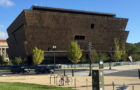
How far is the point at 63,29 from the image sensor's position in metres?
81.2

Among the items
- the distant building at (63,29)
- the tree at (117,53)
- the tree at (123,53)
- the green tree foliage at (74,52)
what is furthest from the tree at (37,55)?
the tree at (123,53)

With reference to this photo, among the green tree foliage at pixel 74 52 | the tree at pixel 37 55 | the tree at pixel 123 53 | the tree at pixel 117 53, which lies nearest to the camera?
the tree at pixel 37 55

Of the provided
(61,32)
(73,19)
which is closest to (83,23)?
(73,19)

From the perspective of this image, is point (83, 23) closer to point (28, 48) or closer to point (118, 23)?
point (118, 23)

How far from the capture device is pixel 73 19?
83.2 meters

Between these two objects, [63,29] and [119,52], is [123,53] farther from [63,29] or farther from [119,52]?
[63,29]

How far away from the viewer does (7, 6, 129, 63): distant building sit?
76.4 m

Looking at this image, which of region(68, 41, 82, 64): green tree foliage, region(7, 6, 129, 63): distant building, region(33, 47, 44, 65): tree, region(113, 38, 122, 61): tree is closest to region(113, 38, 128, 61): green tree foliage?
region(113, 38, 122, 61): tree

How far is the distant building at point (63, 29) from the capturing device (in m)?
76.4

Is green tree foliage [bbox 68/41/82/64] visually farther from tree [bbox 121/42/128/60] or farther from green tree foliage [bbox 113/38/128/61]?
tree [bbox 121/42/128/60]

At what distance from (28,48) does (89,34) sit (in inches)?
1015

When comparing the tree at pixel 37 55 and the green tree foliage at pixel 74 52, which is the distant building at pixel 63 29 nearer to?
the tree at pixel 37 55

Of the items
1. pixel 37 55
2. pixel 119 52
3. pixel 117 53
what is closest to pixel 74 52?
pixel 37 55

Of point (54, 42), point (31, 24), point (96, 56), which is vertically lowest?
point (96, 56)
